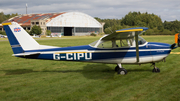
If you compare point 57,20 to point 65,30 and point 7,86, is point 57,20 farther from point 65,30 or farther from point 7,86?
point 7,86

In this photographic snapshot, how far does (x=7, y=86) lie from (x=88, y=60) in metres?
4.19

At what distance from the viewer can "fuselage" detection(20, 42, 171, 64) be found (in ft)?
30.4

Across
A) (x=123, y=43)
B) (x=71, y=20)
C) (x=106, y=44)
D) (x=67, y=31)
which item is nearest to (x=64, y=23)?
(x=71, y=20)

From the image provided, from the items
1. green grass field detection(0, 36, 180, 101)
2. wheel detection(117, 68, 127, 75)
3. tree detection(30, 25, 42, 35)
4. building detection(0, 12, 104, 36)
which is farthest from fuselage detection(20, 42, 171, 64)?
building detection(0, 12, 104, 36)

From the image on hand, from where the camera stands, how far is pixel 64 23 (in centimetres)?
9575

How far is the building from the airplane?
277 feet

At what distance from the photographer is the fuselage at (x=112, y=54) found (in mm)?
9258

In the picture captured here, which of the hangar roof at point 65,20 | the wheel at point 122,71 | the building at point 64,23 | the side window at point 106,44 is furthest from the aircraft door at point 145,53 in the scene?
the hangar roof at point 65,20

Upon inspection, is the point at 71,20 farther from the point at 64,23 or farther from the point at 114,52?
the point at 114,52

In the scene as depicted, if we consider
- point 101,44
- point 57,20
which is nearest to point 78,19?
point 57,20

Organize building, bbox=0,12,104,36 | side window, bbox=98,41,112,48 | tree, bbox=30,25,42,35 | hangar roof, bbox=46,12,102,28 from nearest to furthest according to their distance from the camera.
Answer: side window, bbox=98,41,112,48, tree, bbox=30,25,42,35, building, bbox=0,12,104,36, hangar roof, bbox=46,12,102,28

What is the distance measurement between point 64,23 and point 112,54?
291ft

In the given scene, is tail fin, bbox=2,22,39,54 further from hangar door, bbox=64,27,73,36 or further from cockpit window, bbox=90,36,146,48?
hangar door, bbox=64,27,73,36

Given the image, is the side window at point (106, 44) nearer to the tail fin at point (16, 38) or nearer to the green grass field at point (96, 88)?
the green grass field at point (96, 88)
